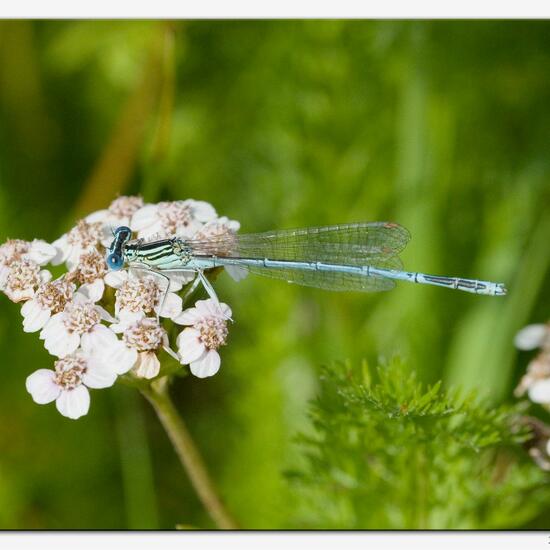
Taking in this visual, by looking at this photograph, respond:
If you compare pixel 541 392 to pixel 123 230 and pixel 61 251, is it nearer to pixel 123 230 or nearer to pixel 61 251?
pixel 123 230

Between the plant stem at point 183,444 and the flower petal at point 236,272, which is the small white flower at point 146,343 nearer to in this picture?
the plant stem at point 183,444

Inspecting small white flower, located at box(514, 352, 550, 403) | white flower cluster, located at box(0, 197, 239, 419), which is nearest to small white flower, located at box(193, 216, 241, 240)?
white flower cluster, located at box(0, 197, 239, 419)

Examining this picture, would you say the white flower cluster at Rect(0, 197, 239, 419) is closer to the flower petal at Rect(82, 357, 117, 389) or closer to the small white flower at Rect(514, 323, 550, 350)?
the flower petal at Rect(82, 357, 117, 389)

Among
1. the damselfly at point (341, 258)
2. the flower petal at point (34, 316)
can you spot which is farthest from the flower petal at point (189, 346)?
the damselfly at point (341, 258)

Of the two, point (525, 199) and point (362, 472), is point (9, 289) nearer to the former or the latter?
point (362, 472)

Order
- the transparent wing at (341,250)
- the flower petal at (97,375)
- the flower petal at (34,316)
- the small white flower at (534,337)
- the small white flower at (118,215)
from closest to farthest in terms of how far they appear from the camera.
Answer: the flower petal at (97,375) → the flower petal at (34,316) → the small white flower at (118,215) → the small white flower at (534,337) → the transparent wing at (341,250)

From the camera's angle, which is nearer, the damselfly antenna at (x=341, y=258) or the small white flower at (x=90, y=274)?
the small white flower at (x=90, y=274)
